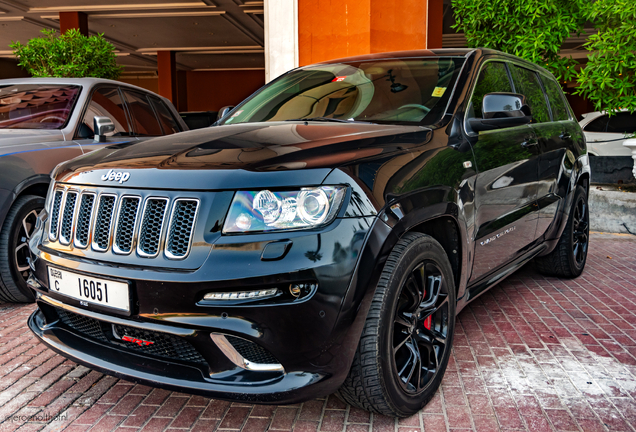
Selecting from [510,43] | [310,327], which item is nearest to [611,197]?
[510,43]

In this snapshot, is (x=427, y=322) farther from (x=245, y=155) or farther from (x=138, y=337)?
(x=138, y=337)

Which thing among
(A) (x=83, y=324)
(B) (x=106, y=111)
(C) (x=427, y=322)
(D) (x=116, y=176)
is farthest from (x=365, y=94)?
(B) (x=106, y=111)

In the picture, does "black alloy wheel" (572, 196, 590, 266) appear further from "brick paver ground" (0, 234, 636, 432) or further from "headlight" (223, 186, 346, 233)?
"headlight" (223, 186, 346, 233)

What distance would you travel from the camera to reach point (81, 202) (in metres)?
2.33

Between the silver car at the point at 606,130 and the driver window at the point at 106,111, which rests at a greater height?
the driver window at the point at 106,111

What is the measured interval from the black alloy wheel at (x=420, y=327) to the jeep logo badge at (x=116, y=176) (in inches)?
49.5

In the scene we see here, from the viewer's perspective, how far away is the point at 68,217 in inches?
94.4

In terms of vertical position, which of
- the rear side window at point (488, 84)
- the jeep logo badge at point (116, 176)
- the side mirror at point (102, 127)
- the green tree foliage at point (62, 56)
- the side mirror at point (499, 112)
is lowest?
the jeep logo badge at point (116, 176)

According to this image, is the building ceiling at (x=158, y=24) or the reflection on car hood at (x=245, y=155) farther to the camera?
the building ceiling at (x=158, y=24)

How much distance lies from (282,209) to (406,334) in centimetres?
87

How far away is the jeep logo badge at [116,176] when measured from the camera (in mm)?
2191

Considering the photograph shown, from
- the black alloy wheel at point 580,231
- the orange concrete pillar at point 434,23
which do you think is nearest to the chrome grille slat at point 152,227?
the black alloy wheel at point 580,231

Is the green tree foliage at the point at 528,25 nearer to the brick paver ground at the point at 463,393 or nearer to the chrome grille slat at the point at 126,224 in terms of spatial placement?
the brick paver ground at the point at 463,393

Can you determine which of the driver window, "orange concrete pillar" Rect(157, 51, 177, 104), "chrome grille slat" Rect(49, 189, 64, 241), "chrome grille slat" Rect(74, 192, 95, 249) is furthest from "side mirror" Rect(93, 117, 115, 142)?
"orange concrete pillar" Rect(157, 51, 177, 104)
